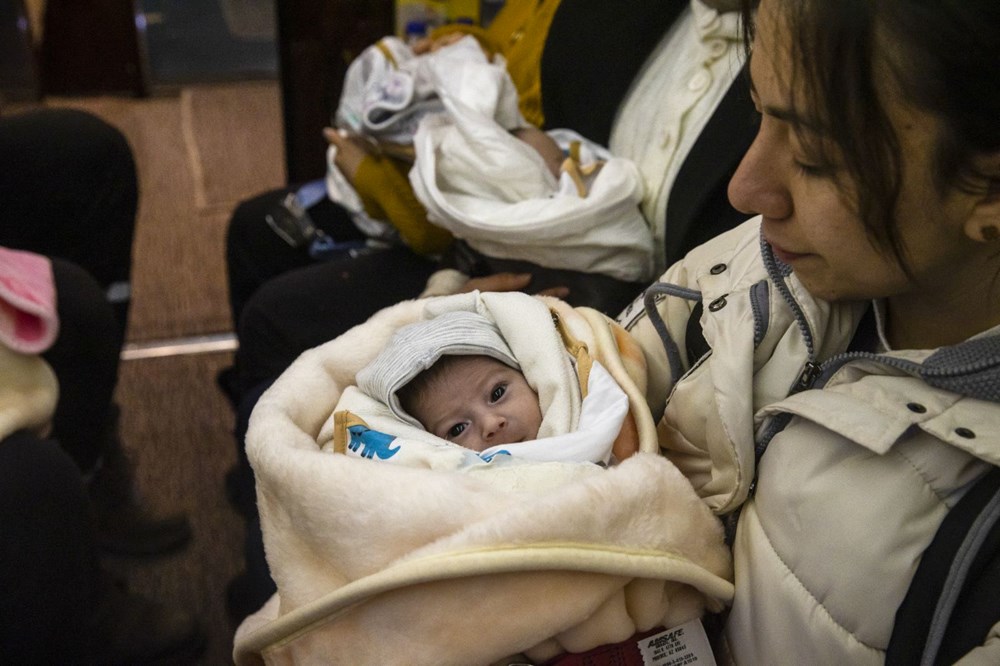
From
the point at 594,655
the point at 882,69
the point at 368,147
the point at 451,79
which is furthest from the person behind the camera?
the point at 368,147

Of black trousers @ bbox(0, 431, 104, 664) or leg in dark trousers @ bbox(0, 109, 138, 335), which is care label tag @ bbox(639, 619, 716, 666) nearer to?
black trousers @ bbox(0, 431, 104, 664)

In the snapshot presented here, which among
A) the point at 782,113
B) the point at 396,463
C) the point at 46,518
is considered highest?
the point at 782,113

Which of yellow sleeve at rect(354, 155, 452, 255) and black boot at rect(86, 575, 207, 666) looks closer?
black boot at rect(86, 575, 207, 666)

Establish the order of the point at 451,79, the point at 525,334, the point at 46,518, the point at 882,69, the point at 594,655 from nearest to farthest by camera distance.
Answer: the point at 882,69 < the point at 594,655 < the point at 525,334 < the point at 46,518 < the point at 451,79

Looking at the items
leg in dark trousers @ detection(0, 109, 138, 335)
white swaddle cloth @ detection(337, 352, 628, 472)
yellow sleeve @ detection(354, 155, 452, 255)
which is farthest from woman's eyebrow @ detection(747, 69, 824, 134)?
leg in dark trousers @ detection(0, 109, 138, 335)

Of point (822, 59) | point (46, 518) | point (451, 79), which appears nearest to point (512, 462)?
point (822, 59)

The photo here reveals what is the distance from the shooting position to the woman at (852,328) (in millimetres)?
703

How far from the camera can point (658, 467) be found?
→ 2.72 ft

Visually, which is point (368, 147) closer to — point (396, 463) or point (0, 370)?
point (0, 370)

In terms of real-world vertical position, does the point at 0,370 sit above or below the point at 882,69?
below

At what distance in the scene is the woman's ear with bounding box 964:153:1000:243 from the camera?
719 mm

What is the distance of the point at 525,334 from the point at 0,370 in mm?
668

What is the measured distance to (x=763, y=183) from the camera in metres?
0.82

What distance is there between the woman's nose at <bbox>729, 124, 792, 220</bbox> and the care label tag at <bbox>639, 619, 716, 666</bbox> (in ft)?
1.23
